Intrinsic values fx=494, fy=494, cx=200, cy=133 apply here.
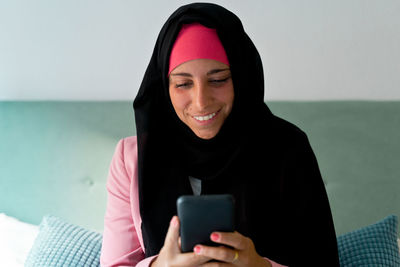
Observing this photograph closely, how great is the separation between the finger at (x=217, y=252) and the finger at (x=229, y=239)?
2 cm

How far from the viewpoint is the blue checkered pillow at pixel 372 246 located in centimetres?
151

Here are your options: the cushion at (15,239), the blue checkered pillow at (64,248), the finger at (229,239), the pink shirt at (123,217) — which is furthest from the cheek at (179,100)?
the cushion at (15,239)

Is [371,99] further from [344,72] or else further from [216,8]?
[216,8]

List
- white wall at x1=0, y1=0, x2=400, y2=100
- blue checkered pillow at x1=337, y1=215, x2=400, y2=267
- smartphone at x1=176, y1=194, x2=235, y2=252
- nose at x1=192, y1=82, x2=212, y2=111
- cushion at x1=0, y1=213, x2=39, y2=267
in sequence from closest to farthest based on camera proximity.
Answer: smartphone at x1=176, y1=194, x2=235, y2=252, nose at x1=192, y1=82, x2=212, y2=111, blue checkered pillow at x1=337, y1=215, x2=400, y2=267, cushion at x1=0, y1=213, x2=39, y2=267, white wall at x1=0, y1=0, x2=400, y2=100

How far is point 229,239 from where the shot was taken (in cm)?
100

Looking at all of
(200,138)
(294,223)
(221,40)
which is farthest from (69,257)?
(221,40)

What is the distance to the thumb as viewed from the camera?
101 centimetres

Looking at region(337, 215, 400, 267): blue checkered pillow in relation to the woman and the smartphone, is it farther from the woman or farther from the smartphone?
the smartphone

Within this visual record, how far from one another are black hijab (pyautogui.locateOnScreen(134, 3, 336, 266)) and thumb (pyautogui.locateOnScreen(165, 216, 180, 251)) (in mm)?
302

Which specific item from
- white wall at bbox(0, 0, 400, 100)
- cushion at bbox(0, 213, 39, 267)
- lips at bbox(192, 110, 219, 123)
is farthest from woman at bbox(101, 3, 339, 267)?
white wall at bbox(0, 0, 400, 100)

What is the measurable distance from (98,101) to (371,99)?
1074 millimetres

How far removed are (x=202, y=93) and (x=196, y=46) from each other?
117 millimetres

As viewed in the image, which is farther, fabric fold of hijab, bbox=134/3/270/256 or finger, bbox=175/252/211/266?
fabric fold of hijab, bbox=134/3/270/256

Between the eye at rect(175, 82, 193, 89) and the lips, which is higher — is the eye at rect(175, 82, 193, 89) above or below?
above
